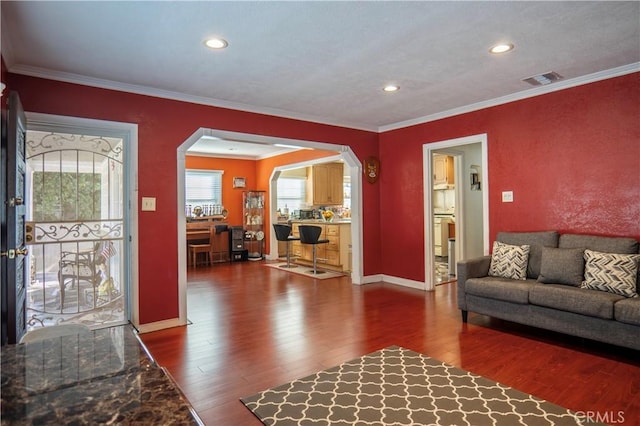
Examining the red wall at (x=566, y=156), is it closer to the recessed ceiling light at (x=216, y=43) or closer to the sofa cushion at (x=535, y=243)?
the sofa cushion at (x=535, y=243)

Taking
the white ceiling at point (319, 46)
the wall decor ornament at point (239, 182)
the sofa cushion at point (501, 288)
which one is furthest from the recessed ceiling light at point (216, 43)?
the wall decor ornament at point (239, 182)

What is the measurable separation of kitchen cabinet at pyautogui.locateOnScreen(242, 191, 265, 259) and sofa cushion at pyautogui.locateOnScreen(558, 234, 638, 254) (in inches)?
250

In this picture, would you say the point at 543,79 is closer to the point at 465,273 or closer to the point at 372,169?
the point at 465,273

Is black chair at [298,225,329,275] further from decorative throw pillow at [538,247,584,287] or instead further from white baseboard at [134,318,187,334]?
decorative throw pillow at [538,247,584,287]

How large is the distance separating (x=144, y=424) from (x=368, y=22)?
2.60m

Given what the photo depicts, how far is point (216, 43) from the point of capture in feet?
9.29

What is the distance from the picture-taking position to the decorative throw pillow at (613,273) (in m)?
2.97

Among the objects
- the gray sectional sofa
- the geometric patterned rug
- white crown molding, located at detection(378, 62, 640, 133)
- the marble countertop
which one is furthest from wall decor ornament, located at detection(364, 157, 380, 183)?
the marble countertop

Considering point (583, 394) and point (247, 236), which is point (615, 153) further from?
point (247, 236)

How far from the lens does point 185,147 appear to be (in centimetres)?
407

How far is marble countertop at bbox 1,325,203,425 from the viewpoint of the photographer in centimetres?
69

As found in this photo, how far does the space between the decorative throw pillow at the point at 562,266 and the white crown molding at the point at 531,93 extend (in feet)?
5.45

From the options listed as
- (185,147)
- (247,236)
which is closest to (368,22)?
(185,147)

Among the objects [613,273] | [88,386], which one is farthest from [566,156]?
[88,386]
